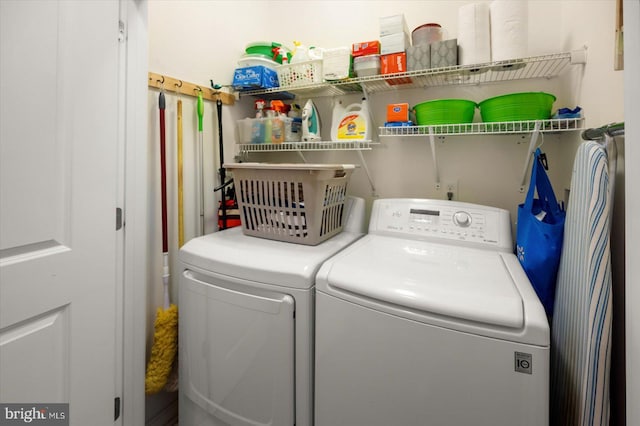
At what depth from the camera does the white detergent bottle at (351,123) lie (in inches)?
73.5

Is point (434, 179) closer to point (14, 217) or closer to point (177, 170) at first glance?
point (177, 170)

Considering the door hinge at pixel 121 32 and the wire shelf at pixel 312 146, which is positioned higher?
the door hinge at pixel 121 32

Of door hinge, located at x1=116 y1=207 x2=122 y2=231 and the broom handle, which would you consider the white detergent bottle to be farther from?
door hinge, located at x1=116 y1=207 x2=122 y2=231

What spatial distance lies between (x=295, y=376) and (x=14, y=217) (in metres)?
1.07

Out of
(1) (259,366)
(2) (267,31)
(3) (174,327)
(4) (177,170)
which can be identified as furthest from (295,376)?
(2) (267,31)

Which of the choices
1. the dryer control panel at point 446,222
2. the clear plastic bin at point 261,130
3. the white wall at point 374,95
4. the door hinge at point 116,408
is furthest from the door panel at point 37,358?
the dryer control panel at point 446,222

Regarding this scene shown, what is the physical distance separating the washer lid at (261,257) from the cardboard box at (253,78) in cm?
98

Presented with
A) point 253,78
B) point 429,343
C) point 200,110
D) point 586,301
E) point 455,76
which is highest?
point 253,78

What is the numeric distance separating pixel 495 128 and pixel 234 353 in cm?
154

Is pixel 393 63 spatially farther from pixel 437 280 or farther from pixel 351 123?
pixel 437 280

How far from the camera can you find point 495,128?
1456mm

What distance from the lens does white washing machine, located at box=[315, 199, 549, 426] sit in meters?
0.82

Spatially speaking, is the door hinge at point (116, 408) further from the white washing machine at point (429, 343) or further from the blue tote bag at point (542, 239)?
the blue tote bag at point (542, 239)

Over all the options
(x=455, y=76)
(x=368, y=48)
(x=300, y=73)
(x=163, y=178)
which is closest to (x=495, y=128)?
(x=455, y=76)
